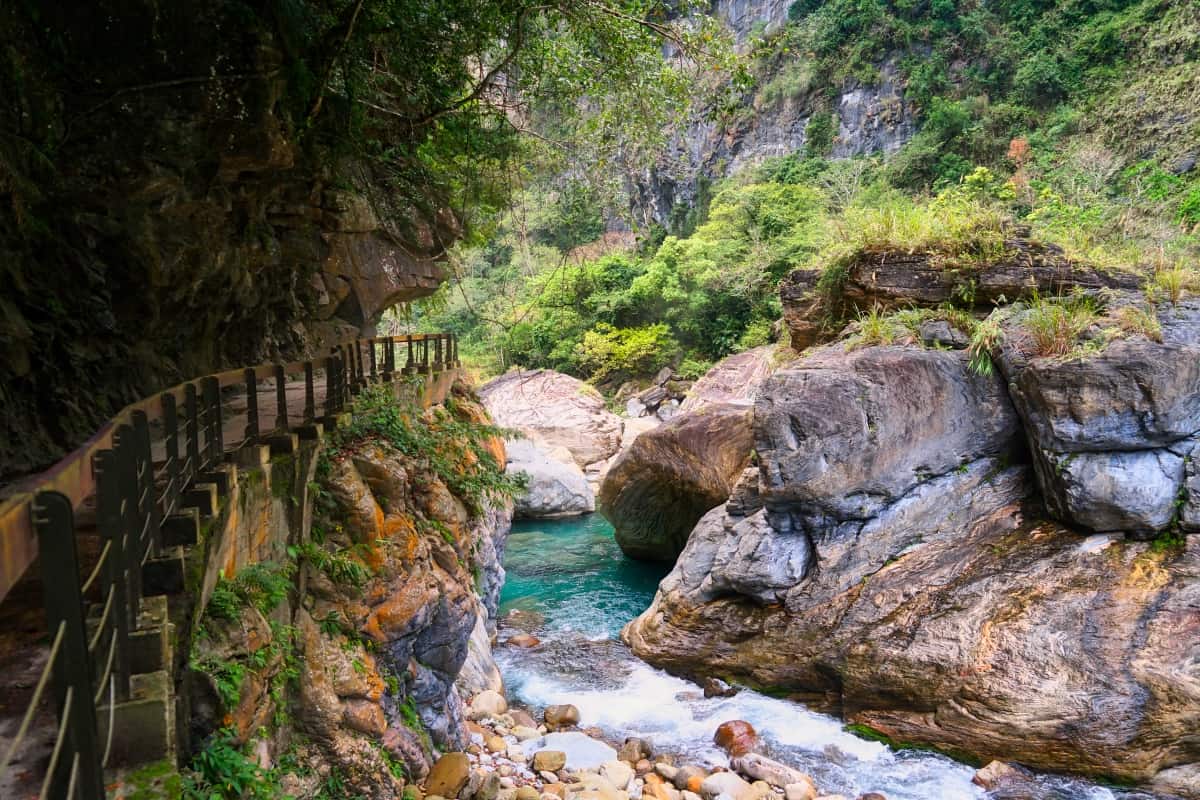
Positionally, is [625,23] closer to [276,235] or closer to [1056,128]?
[276,235]

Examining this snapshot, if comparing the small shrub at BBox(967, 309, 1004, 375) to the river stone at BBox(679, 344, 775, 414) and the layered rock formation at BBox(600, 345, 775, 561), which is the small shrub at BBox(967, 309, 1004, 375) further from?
the river stone at BBox(679, 344, 775, 414)

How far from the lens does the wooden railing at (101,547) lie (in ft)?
5.20

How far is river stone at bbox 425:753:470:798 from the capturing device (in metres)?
6.32

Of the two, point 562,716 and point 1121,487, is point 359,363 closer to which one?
point 562,716

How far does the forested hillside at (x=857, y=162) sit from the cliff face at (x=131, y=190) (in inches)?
301

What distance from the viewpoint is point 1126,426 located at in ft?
27.8

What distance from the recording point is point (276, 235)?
8.12 m

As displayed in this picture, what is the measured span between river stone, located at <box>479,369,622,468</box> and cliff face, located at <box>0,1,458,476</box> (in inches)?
603

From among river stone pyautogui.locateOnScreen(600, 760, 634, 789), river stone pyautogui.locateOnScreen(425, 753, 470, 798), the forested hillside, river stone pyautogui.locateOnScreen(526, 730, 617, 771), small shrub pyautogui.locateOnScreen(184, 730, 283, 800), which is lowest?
river stone pyautogui.locateOnScreen(526, 730, 617, 771)

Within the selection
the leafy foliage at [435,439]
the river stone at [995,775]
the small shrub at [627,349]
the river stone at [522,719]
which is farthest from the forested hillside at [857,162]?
the river stone at [995,775]

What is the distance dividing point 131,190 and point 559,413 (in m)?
18.9

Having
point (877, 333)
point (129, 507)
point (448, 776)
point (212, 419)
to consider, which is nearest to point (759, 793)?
point (448, 776)

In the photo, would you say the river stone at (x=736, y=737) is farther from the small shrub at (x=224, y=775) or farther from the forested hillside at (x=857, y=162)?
the forested hillside at (x=857, y=162)

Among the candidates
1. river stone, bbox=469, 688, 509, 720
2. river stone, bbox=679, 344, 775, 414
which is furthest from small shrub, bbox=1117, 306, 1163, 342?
river stone, bbox=469, 688, 509, 720
